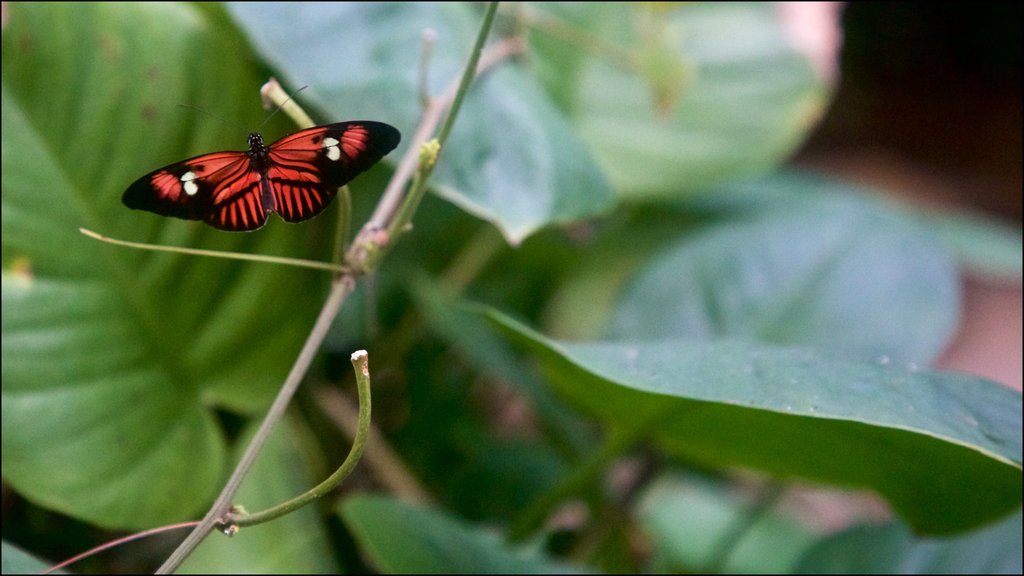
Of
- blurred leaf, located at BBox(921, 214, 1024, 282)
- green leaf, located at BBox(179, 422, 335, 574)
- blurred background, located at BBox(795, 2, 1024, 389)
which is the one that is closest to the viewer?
green leaf, located at BBox(179, 422, 335, 574)

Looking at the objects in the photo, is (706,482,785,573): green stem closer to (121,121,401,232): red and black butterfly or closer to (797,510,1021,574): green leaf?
(797,510,1021,574): green leaf

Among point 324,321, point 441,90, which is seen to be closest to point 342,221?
point 324,321

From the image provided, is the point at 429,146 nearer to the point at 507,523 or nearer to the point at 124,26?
the point at 124,26

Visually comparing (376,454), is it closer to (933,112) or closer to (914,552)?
(914,552)

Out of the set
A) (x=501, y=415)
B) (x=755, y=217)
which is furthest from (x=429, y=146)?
(x=501, y=415)


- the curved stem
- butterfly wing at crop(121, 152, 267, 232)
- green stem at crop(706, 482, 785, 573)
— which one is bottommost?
green stem at crop(706, 482, 785, 573)

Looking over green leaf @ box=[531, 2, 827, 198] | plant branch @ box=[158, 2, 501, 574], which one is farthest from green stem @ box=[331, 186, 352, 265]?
green leaf @ box=[531, 2, 827, 198]

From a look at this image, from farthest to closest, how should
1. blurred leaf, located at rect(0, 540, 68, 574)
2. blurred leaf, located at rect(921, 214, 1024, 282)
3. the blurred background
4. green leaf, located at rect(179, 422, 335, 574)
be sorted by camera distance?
the blurred background → blurred leaf, located at rect(921, 214, 1024, 282) → green leaf, located at rect(179, 422, 335, 574) → blurred leaf, located at rect(0, 540, 68, 574)
